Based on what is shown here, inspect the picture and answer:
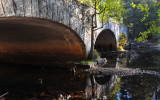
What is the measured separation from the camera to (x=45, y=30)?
1052cm

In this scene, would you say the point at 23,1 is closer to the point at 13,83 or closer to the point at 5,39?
the point at 13,83

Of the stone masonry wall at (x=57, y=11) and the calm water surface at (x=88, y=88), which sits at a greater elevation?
the stone masonry wall at (x=57, y=11)

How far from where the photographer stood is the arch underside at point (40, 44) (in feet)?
34.4

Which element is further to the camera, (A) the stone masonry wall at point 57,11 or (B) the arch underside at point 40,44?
(B) the arch underside at point 40,44

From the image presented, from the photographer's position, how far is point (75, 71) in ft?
32.6

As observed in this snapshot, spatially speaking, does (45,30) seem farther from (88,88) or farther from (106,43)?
(106,43)

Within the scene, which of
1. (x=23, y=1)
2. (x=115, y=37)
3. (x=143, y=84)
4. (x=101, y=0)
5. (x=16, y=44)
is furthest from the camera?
(x=115, y=37)

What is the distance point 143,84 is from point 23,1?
6151mm

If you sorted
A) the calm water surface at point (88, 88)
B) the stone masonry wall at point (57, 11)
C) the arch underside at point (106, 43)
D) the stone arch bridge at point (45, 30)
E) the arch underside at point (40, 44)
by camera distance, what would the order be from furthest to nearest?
the arch underside at point (106, 43) → the arch underside at point (40, 44) → the stone arch bridge at point (45, 30) → the calm water surface at point (88, 88) → the stone masonry wall at point (57, 11)

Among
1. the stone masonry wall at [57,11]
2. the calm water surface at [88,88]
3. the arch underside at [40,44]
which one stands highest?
the stone masonry wall at [57,11]

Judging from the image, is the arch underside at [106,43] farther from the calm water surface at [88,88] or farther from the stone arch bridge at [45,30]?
the calm water surface at [88,88]

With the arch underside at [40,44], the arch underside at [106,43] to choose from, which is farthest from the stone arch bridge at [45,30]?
the arch underside at [106,43]

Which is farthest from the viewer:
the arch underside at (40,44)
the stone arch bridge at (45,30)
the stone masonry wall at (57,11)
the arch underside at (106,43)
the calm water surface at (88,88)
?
the arch underside at (106,43)

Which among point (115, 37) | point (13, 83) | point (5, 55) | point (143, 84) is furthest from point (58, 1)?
point (115, 37)
